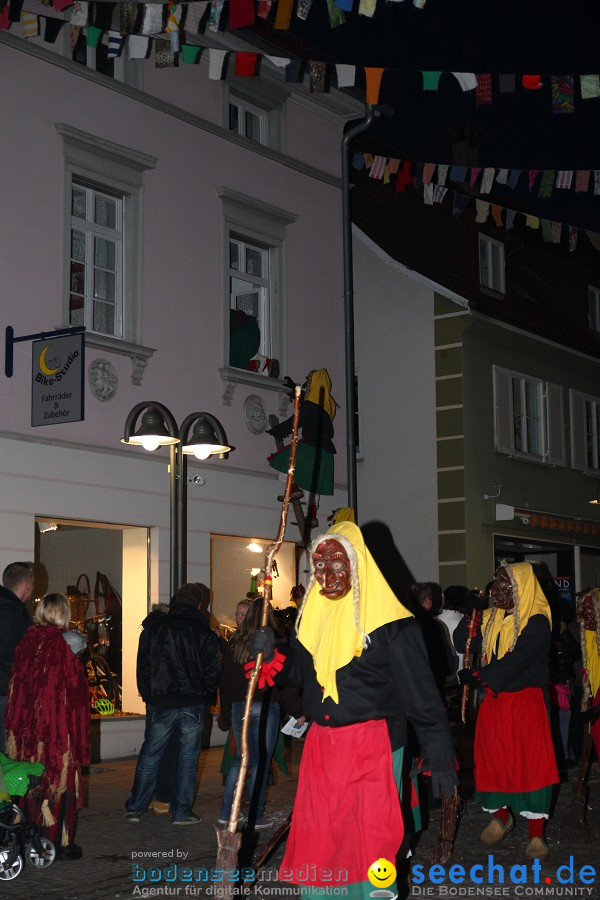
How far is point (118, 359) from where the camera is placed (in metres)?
15.6

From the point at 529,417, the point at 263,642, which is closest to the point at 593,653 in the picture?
the point at 263,642

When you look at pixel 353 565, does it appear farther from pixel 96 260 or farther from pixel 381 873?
pixel 96 260

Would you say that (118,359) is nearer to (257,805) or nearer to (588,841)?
(257,805)

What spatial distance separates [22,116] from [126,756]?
7612mm

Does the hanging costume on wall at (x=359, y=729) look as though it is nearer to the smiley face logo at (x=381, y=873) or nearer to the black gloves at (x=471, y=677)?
the smiley face logo at (x=381, y=873)

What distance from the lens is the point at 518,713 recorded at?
9.16 meters

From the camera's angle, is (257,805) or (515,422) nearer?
(257,805)

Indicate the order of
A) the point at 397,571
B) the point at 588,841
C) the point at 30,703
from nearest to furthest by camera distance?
the point at 30,703, the point at 588,841, the point at 397,571

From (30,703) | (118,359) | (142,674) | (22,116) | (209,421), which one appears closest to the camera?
(30,703)

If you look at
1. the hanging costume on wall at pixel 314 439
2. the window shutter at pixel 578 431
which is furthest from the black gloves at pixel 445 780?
the window shutter at pixel 578 431

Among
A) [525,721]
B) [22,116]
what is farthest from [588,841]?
[22,116]

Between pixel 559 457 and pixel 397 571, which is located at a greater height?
pixel 559 457

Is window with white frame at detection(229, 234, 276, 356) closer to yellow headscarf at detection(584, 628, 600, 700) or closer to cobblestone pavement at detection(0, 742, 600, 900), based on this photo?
cobblestone pavement at detection(0, 742, 600, 900)

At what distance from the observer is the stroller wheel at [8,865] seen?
7.98 m
